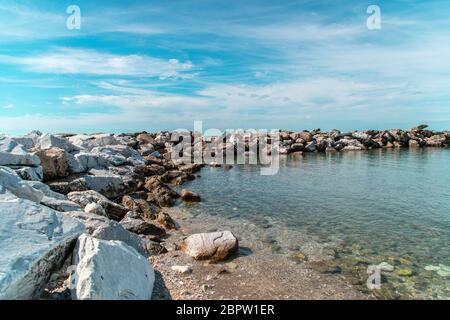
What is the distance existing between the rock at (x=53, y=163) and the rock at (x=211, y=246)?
9.84 m

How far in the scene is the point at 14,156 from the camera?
1413cm

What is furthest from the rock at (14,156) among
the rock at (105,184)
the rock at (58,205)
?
the rock at (58,205)

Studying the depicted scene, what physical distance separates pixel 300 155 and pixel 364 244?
40.6 metres

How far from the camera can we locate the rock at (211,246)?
1122cm

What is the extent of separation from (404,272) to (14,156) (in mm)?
16259

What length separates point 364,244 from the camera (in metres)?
12.7

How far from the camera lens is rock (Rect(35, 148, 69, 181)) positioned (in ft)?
56.7

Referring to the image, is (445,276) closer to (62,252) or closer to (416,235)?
(416,235)

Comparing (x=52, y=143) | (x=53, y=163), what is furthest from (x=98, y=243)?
(x=52, y=143)

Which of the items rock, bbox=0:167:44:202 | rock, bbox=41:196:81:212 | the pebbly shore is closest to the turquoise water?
the pebbly shore

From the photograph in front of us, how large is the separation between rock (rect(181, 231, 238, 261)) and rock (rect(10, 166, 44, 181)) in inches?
295

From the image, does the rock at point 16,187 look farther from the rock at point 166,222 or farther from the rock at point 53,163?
the rock at point 53,163

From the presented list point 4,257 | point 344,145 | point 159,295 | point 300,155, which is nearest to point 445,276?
point 159,295

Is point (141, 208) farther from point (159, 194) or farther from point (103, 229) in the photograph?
point (103, 229)
